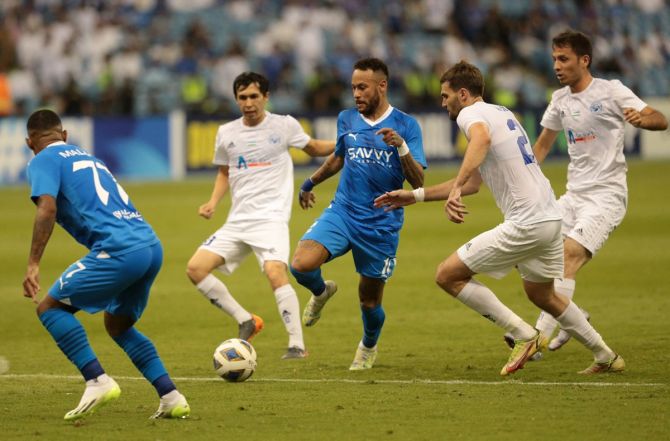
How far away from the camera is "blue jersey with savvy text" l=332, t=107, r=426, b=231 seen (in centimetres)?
980

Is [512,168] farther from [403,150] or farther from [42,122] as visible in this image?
[42,122]

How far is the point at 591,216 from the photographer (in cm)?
995

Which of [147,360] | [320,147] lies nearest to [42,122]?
[147,360]

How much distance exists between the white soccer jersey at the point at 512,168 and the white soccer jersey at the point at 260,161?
288cm

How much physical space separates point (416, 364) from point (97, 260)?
332 centimetres

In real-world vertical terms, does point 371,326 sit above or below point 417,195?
below

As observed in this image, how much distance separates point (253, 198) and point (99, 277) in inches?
146

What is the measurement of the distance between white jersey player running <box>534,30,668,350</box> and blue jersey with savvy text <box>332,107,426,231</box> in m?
1.09

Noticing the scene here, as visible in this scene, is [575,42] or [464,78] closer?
[464,78]

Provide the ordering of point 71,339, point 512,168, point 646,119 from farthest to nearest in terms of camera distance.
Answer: point 646,119 < point 512,168 < point 71,339

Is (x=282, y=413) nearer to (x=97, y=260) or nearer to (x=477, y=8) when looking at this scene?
(x=97, y=260)

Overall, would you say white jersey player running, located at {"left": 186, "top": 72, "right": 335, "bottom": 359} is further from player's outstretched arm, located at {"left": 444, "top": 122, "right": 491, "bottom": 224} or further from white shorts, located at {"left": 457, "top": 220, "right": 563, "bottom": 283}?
player's outstretched arm, located at {"left": 444, "top": 122, "right": 491, "bottom": 224}

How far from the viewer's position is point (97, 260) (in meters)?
7.63

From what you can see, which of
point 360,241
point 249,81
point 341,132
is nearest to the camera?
point 360,241
